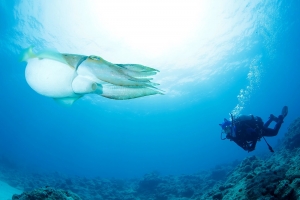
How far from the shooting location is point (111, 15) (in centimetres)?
1859

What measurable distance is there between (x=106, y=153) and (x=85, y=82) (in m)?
127

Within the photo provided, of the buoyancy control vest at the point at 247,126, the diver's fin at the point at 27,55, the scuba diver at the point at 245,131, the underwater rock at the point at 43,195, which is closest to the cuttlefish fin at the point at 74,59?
the diver's fin at the point at 27,55

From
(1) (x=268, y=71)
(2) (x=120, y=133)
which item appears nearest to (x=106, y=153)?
(2) (x=120, y=133)

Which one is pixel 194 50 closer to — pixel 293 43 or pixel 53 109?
pixel 293 43

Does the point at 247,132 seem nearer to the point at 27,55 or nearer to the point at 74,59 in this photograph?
the point at 74,59

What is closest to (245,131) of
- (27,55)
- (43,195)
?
(43,195)

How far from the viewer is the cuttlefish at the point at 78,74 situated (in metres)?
1.14

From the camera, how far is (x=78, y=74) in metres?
1.22

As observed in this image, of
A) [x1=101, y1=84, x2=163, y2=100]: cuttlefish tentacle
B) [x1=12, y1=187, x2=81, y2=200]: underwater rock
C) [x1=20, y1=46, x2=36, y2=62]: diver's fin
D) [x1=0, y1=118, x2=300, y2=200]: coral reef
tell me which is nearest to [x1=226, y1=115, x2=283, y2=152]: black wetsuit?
[x1=0, y1=118, x2=300, y2=200]: coral reef

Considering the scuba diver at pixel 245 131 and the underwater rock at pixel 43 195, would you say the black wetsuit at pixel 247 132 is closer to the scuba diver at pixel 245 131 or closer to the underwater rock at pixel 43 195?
the scuba diver at pixel 245 131

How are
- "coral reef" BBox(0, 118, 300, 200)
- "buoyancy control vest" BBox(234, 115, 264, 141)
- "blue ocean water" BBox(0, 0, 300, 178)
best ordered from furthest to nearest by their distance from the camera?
1. "blue ocean water" BBox(0, 0, 300, 178)
2. "buoyancy control vest" BBox(234, 115, 264, 141)
3. "coral reef" BBox(0, 118, 300, 200)

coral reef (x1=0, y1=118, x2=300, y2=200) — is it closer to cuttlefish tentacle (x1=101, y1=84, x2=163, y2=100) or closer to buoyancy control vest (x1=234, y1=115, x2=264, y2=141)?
buoyancy control vest (x1=234, y1=115, x2=264, y2=141)

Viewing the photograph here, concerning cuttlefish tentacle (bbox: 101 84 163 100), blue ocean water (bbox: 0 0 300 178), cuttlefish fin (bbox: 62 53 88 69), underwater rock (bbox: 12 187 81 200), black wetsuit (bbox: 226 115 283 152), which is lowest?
cuttlefish tentacle (bbox: 101 84 163 100)

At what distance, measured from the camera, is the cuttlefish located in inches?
44.8
